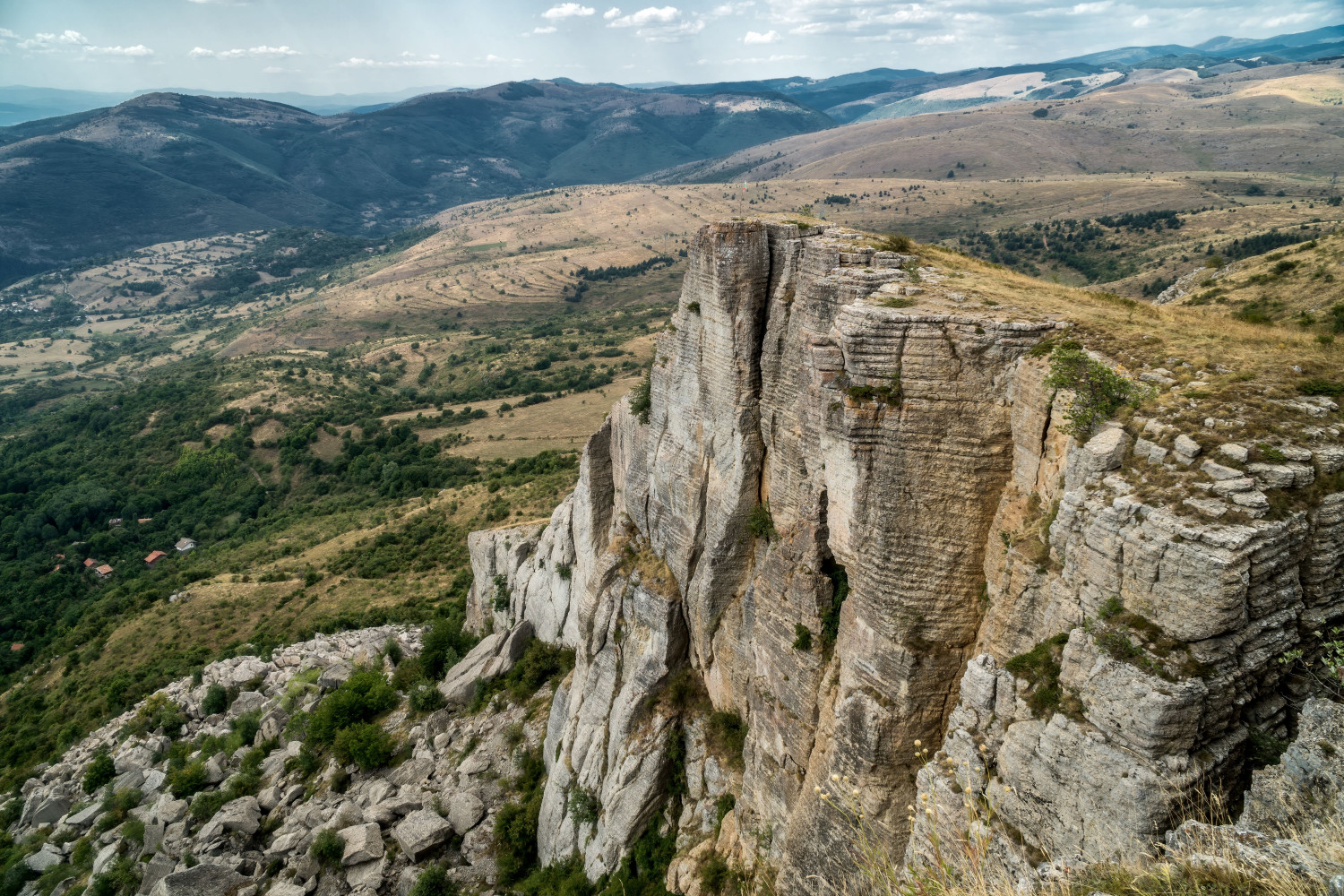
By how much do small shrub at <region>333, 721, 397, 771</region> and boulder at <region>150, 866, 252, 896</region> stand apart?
6161 mm

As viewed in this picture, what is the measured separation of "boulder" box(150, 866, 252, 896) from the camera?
2758 centimetres

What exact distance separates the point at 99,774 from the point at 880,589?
48083 mm

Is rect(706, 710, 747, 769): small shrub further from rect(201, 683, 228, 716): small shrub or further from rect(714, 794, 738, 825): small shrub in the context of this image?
rect(201, 683, 228, 716): small shrub

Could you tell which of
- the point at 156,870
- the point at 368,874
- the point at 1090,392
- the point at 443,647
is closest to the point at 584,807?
the point at 368,874

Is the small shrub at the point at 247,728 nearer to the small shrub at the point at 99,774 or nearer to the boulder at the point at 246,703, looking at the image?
the boulder at the point at 246,703

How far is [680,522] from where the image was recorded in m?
24.6

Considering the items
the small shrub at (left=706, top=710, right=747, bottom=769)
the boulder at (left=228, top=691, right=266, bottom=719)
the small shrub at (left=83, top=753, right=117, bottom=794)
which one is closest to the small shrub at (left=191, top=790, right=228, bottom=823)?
the boulder at (left=228, top=691, right=266, bottom=719)

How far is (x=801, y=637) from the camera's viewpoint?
61.4 feet

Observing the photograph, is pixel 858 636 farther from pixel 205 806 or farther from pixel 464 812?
pixel 205 806

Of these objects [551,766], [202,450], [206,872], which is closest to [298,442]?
[202,450]

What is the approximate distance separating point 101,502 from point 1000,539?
115515mm

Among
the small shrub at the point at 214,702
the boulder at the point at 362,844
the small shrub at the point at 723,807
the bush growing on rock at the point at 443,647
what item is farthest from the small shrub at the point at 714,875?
the small shrub at the point at 214,702

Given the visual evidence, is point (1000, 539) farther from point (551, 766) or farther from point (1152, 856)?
point (551, 766)

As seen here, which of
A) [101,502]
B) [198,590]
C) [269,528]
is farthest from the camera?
[101,502]
